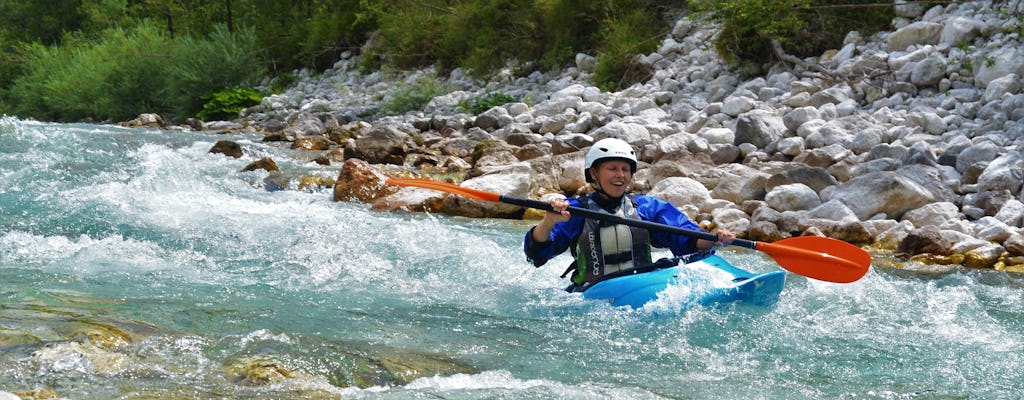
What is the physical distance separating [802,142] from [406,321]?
5.49 meters

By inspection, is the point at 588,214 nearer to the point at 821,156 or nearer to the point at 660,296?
the point at 660,296

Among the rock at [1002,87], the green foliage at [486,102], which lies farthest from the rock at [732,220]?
the green foliage at [486,102]

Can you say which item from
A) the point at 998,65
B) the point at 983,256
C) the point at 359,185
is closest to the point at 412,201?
the point at 359,185

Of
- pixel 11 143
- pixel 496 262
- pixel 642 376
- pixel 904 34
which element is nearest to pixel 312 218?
pixel 496 262

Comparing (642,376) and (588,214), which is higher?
(588,214)

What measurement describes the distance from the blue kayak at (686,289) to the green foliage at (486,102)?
9611 mm

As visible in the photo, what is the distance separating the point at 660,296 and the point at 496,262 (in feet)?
5.90

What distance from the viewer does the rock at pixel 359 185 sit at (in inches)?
312

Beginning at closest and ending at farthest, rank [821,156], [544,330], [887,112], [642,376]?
[642,376] → [544,330] → [821,156] → [887,112]

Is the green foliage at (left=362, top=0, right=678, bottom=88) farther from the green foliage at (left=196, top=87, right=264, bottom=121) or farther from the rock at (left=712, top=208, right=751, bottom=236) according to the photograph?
the rock at (left=712, top=208, right=751, bottom=236)

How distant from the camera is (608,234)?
176 inches

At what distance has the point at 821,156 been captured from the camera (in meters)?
Result: 8.00

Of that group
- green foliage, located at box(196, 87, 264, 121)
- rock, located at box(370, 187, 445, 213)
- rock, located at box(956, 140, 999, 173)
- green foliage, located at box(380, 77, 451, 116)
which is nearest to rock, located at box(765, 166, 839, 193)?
rock, located at box(956, 140, 999, 173)

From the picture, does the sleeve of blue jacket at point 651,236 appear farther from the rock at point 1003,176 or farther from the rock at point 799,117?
the rock at point 799,117
